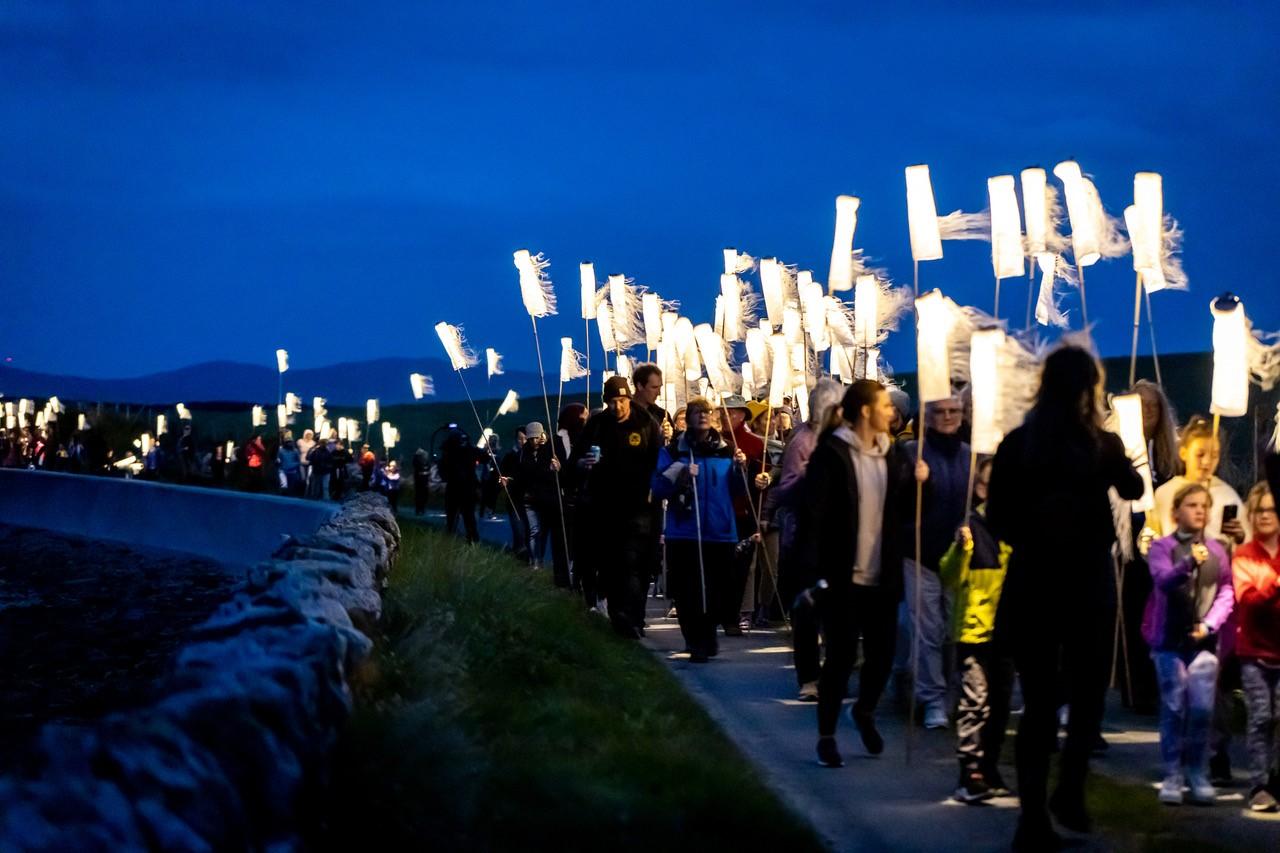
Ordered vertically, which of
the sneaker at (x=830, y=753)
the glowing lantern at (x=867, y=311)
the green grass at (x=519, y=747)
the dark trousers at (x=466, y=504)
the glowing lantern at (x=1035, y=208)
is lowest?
the sneaker at (x=830, y=753)

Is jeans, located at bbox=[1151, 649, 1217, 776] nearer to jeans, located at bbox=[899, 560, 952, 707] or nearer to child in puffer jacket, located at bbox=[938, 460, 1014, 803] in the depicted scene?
child in puffer jacket, located at bbox=[938, 460, 1014, 803]

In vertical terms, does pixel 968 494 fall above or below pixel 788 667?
above

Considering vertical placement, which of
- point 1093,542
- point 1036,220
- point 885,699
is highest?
point 1036,220

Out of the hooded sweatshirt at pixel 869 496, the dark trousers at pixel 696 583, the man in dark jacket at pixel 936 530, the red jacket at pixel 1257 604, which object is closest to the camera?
the red jacket at pixel 1257 604

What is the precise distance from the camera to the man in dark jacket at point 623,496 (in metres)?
15.8

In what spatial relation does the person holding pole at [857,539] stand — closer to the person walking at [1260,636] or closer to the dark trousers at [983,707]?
the dark trousers at [983,707]

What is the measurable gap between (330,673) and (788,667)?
810 centimetres

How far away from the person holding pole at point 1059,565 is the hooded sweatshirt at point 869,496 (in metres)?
1.77

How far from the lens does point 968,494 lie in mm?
10297

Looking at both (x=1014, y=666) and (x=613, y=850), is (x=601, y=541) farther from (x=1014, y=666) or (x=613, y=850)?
(x=613, y=850)

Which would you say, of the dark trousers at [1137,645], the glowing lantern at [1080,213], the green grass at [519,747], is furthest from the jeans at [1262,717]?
the glowing lantern at [1080,213]

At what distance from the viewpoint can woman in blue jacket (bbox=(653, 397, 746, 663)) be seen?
1515 cm

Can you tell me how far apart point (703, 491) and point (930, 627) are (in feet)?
14.3

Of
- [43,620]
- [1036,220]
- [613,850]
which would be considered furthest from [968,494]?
[43,620]
